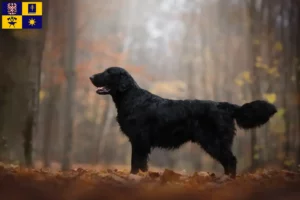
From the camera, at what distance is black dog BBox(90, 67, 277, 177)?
11.5ft

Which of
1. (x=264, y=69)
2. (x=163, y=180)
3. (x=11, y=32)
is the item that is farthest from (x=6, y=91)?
(x=264, y=69)

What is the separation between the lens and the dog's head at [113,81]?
379 cm

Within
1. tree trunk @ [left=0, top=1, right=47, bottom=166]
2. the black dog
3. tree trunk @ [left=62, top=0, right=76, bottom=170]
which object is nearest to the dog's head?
the black dog

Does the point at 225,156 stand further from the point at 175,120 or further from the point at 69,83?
the point at 69,83

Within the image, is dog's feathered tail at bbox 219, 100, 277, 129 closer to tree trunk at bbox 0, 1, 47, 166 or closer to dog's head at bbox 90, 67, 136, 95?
dog's head at bbox 90, 67, 136, 95

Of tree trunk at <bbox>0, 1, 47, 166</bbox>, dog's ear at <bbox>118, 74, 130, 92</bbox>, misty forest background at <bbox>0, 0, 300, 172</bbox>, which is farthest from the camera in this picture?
misty forest background at <bbox>0, 0, 300, 172</bbox>

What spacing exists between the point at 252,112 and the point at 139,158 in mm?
1236

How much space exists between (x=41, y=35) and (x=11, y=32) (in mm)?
406

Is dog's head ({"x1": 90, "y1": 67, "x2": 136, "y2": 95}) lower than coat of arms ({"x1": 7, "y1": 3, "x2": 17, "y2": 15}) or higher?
lower

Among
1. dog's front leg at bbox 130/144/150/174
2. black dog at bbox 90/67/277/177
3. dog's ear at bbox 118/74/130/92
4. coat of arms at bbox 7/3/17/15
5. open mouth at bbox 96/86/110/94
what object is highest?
coat of arms at bbox 7/3/17/15

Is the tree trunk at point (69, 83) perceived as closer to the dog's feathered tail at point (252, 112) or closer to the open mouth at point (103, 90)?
the open mouth at point (103, 90)

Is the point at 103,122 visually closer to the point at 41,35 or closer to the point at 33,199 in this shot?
the point at 41,35

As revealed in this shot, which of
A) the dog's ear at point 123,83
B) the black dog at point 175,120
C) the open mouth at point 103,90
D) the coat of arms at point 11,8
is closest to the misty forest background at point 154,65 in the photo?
the coat of arms at point 11,8

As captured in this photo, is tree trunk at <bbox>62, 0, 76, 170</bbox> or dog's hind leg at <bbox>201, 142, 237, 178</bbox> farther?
tree trunk at <bbox>62, 0, 76, 170</bbox>
